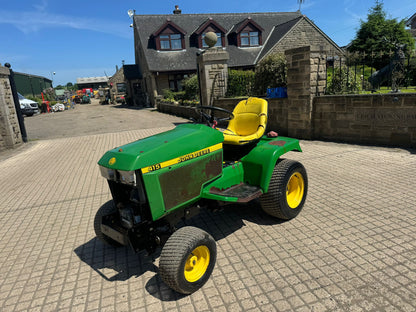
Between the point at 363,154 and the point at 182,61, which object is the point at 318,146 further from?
the point at 182,61

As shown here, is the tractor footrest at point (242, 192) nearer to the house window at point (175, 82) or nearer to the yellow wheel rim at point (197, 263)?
the yellow wheel rim at point (197, 263)

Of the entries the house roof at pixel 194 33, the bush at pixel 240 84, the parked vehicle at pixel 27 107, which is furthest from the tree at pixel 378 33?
the parked vehicle at pixel 27 107

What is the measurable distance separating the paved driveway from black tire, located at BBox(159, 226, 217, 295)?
0.14 meters

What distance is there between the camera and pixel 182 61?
75.8 ft

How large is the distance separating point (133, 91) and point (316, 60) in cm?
2578

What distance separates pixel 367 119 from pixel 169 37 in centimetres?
2022

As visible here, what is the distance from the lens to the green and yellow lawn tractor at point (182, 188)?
2.38 metres

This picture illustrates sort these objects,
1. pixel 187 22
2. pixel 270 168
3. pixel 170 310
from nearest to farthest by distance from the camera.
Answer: pixel 170 310 → pixel 270 168 → pixel 187 22

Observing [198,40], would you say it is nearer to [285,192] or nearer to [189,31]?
[189,31]

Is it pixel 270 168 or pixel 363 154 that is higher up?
pixel 270 168

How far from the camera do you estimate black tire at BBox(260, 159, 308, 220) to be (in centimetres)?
330

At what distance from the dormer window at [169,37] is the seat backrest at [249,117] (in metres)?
21.4

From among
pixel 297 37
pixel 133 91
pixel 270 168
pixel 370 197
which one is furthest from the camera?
pixel 133 91

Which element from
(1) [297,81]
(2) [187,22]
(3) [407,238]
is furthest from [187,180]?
(2) [187,22]
